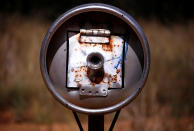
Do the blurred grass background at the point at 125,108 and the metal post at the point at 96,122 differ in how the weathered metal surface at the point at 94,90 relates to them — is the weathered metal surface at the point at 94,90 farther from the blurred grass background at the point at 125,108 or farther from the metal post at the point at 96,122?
the blurred grass background at the point at 125,108

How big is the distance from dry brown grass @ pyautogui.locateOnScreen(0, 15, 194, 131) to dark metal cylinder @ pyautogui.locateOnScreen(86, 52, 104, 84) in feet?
5.25

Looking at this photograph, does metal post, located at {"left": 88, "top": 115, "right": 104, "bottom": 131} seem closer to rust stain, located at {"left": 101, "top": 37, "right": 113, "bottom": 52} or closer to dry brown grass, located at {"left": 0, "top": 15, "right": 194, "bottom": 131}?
rust stain, located at {"left": 101, "top": 37, "right": 113, "bottom": 52}

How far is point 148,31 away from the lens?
19.8ft

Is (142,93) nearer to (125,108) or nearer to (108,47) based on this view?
(125,108)

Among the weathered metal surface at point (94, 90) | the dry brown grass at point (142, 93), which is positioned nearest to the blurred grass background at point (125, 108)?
the dry brown grass at point (142, 93)

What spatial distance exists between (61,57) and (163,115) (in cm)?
236

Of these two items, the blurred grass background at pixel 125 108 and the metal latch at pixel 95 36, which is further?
the blurred grass background at pixel 125 108

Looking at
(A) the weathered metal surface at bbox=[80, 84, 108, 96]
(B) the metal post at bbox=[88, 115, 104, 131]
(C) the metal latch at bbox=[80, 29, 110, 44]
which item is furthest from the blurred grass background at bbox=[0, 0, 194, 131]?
(C) the metal latch at bbox=[80, 29, 110, 44]

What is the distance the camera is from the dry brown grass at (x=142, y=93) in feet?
12.3

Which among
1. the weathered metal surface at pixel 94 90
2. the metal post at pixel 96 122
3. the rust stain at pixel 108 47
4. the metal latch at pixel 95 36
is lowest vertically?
the metal post at pixel 96 122

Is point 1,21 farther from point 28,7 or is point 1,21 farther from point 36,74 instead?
point 28,7

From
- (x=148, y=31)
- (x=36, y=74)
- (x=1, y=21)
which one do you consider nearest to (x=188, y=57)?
(x=148, y=31)

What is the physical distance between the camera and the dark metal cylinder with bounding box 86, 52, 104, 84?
177cm

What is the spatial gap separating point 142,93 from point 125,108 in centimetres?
34
